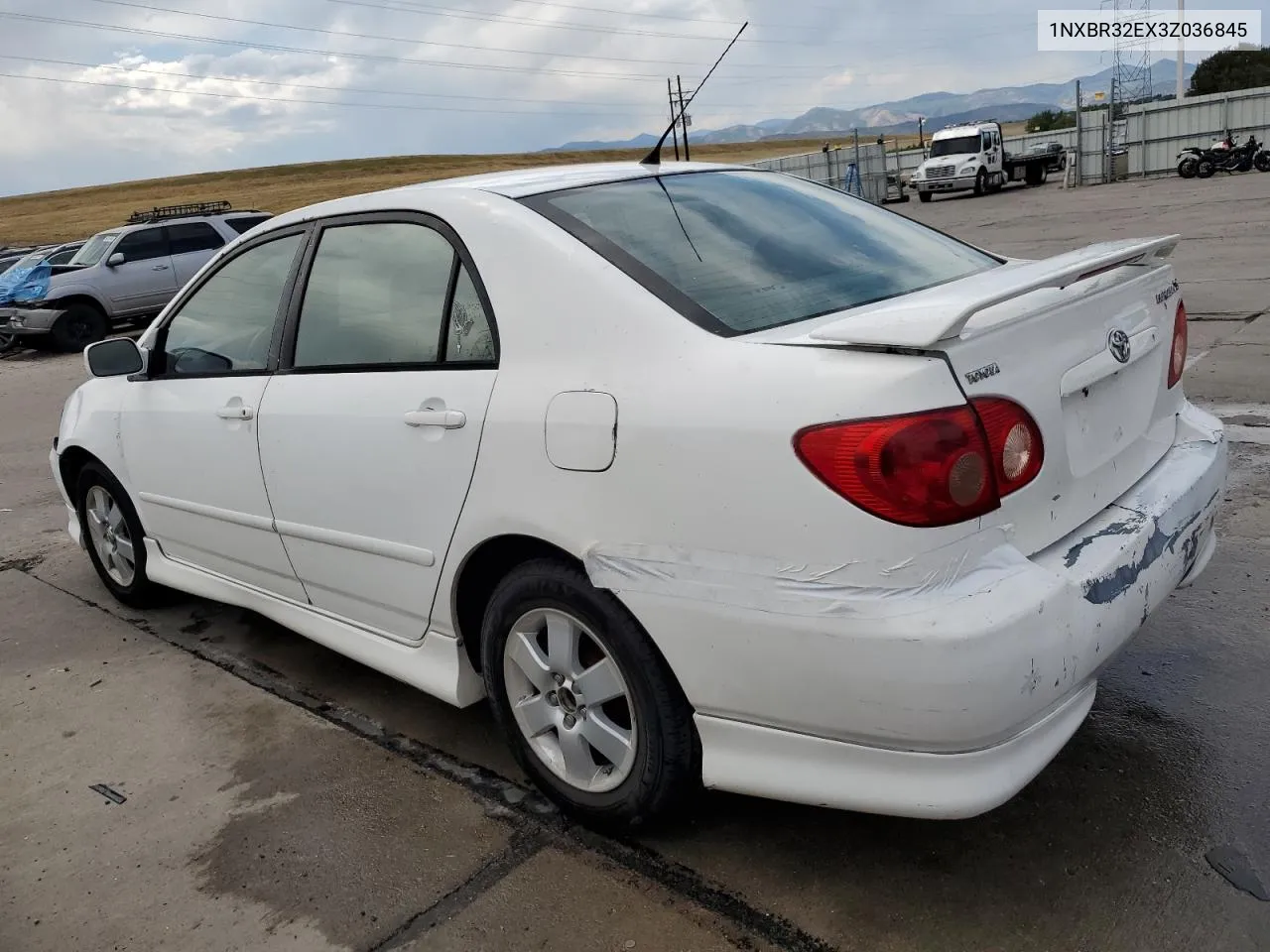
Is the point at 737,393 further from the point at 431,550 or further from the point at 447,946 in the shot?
the point at 447,946

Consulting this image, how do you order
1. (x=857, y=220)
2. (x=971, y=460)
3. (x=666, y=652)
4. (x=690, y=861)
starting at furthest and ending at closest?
(x=857, y=220)
(x=690, y=861)
(x=666, y=652)
(x=971, y=460)

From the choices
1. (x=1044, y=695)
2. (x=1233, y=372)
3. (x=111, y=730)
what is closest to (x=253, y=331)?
(x=111, y=730)

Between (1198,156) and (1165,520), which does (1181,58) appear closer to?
(1198,156)

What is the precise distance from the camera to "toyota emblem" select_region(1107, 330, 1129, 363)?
2463 mm

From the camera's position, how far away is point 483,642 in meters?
2.75

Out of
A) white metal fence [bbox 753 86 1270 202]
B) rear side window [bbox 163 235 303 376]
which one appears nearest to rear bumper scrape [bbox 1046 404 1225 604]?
rear side window [bbox 163 235 303 376]

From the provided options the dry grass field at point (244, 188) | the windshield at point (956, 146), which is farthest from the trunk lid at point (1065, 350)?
the dry grass field at point (244, 188)

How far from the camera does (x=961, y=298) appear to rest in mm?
2342

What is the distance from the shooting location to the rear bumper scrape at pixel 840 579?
200cm

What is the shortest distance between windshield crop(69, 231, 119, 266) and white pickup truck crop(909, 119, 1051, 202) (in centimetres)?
2365

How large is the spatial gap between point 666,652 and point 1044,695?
75cm

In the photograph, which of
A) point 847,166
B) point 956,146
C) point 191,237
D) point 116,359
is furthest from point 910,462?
point 847,166

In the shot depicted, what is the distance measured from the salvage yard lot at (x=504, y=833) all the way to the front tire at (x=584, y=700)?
16 centimetres

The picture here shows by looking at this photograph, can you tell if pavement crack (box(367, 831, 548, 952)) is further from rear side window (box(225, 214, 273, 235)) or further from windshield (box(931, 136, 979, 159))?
windshield (box(931, 136, 979, 159))
